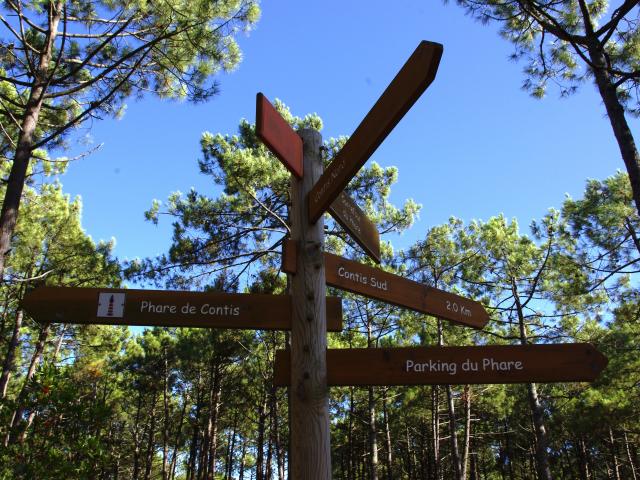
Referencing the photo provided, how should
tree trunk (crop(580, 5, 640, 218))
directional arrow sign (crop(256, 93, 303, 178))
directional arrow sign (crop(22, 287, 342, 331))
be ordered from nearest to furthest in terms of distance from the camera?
directional arrow sign (crop(256, 93, 303, 178))
directional arrow sign (crop(22, 287, 342, 331))
tree trunk (crop(580, 5, 640, 218))

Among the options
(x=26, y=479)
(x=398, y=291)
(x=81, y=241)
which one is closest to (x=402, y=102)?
(x=398, y=291)

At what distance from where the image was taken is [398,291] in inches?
135

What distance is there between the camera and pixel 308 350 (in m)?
2.78

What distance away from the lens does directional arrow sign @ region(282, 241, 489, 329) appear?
3.12 m

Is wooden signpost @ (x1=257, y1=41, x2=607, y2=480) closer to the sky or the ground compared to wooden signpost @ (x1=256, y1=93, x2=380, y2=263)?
closer to the ground

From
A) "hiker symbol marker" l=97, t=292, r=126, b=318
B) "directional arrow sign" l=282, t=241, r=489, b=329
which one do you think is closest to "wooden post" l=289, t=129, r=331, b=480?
"directional arrow sign" l=282, t=241, r=489, b=329

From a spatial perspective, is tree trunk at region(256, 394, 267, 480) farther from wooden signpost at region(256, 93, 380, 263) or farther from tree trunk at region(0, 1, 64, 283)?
wooden signpost at region(256, 93, 380, 263)

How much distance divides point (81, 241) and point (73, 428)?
29.2 ft

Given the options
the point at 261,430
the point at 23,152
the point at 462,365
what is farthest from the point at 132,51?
the point at 261,430

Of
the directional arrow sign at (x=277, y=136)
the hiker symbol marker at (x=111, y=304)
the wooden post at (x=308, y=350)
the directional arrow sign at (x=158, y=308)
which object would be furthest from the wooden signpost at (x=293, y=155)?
the hiker symbol marker at (x=111, y=304)

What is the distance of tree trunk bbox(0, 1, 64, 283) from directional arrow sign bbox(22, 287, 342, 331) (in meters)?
2.15

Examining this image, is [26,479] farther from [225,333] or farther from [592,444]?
[592,444]

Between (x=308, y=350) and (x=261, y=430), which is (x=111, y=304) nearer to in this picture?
(x=308, y=350)

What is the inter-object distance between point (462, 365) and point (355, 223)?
3.79 ft
